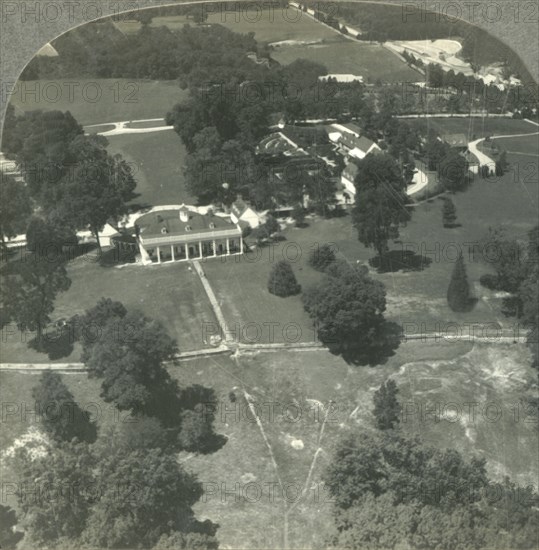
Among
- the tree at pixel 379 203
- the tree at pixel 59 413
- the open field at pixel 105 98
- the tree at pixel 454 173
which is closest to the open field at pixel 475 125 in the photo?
the tree at pixel 454 173

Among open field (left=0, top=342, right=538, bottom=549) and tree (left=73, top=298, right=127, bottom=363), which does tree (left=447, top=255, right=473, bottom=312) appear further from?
tree (left=73, top=298, right=127, bottom=363)

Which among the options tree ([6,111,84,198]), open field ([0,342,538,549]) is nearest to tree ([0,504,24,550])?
open field ([0,342,538,549])

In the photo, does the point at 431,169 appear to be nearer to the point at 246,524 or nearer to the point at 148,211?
the point at 148,211

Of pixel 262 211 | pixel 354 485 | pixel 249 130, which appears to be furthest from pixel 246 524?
pixel 249 130

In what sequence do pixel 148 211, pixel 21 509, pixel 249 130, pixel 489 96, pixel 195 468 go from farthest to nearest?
1. pixel 489 96
2. pixel 249 130
3. pixel 148 211
4. pixel 195 468
5. pixel 21 509

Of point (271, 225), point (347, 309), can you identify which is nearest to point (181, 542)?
point (347, 309)

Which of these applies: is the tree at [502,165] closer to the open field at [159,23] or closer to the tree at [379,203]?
the tree at [379,203]
